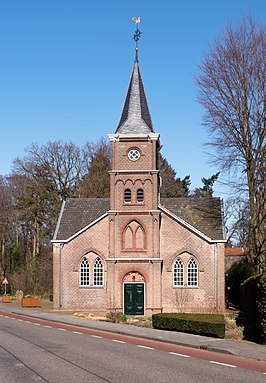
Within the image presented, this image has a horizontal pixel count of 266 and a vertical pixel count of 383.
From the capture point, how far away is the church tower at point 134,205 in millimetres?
40312

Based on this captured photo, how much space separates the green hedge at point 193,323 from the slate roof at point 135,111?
17732 mm

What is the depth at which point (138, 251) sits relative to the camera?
40500 mm

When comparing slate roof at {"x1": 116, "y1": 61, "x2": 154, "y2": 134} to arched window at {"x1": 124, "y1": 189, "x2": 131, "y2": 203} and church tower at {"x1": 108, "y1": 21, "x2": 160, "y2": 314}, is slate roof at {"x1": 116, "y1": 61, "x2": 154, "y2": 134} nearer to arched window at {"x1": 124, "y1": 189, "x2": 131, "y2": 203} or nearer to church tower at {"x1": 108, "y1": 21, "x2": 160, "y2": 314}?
church tower at {"x1": 108, "y1": 21, "x2": 160, "y2": 314}

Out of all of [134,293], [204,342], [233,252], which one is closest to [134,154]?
[134,293]

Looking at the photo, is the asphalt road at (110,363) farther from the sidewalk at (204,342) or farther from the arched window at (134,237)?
the arched window at (134,237)

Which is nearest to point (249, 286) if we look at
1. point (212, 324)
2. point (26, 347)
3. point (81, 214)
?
point (212, 324)

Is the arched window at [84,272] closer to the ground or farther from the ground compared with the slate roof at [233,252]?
closer to the ground

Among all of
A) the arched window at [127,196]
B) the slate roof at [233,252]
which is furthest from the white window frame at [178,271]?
the slate roof at [233,252]

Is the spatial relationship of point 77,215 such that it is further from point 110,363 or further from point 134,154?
point 110,363

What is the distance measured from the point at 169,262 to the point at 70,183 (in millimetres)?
24917

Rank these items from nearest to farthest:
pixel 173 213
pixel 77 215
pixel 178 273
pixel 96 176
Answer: pixel 178 273, pixel 173 213, pixel 77 215, pixel 96 176

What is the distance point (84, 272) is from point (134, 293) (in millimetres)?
4384

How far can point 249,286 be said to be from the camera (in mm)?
22859

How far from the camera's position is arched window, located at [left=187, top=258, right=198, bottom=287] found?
40.5 metres
